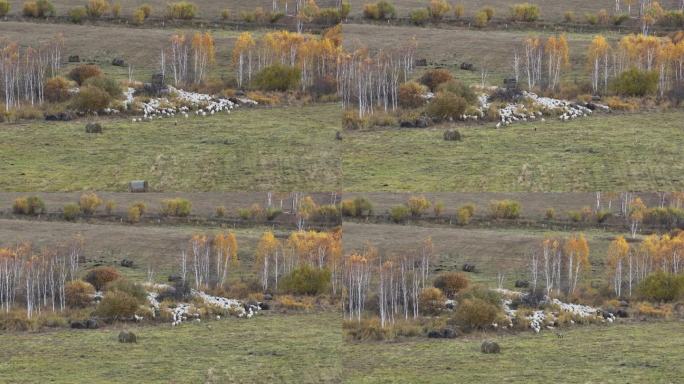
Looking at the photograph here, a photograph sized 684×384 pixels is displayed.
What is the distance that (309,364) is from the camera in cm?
4419

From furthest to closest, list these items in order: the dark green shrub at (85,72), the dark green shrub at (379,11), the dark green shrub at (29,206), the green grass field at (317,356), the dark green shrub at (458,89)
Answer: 1. the dark green shrub at (379,11)
2. the dark green shrub at (85,72)
3. the dark green shrub at (458,89)
4. the dark green shrub at (29,206)
5. the green grass field at (317,356)

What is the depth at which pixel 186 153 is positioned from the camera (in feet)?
160

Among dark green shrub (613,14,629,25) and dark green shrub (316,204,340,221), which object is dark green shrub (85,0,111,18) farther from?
dark green shrub (613,14,629,25)

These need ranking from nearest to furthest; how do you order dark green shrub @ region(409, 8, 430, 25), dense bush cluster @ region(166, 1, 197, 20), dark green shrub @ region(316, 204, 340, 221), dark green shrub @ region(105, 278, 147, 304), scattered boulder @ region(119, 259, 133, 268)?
dark green shrub @ region(105, 278, 147, 304), scattered boulder @ region(119, 259, 133, 268), dark green shrub @ region(316, 204, 340, 221), dark green shrub @ region(409, 8, 430, 25), dense bush cluster @ region(166, 1, 197, 20)

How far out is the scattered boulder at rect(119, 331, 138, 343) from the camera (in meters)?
43.9

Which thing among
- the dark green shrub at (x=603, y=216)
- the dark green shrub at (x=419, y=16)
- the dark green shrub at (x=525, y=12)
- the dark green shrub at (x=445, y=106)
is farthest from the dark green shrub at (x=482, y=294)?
the dark green shrub at (x=525, y=12)

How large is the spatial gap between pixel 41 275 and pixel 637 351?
15666 mm

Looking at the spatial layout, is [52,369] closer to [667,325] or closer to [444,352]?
[444,352]

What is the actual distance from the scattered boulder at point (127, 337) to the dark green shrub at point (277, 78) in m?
8.98

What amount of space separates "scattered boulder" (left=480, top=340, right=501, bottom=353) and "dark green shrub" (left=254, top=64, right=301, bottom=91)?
32.0 ft

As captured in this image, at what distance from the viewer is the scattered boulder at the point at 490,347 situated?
1737 inches

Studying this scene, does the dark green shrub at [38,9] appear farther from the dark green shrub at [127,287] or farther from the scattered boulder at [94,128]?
the dark green shrub at [127,287]

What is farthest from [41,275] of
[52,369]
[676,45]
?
[676,45]

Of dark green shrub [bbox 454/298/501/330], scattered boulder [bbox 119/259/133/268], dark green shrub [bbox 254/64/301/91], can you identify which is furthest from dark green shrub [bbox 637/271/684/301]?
scattered boulder [bbox 119/259/133/268]
